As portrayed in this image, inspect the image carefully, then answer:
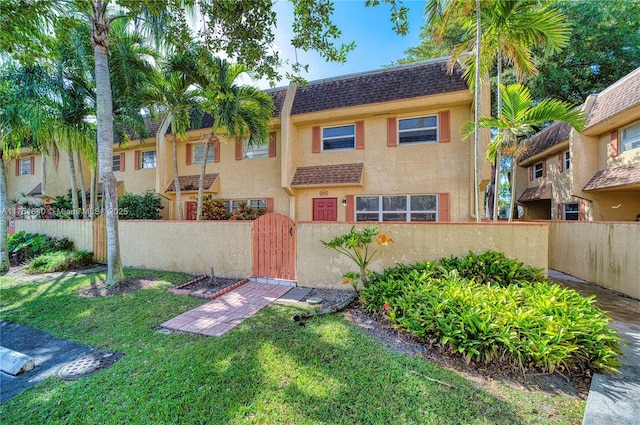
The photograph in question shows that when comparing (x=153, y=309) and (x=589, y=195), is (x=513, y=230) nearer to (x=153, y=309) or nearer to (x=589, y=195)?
(x=153, y=309)

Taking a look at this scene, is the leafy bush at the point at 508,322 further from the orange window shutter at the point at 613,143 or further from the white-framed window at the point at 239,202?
the orange window shutter at the point at 613,143

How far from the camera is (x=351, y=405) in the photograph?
2709 mm

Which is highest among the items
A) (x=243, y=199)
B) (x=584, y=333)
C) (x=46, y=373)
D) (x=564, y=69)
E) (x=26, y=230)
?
(x=564, y=69)

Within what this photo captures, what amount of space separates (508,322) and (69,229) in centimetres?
1457

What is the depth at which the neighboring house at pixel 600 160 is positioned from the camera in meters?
9.36

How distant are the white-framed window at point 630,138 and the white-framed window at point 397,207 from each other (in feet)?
24.6

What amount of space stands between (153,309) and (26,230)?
465 inches

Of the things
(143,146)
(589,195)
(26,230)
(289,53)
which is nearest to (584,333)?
(289,53)

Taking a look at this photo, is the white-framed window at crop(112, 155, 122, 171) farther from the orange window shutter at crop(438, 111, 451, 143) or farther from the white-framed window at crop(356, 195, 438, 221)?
the orange window shutter at crop(438, 111, 451, 143)

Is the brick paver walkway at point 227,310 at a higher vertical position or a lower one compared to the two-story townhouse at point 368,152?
lower

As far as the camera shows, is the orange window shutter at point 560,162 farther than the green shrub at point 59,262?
Yes

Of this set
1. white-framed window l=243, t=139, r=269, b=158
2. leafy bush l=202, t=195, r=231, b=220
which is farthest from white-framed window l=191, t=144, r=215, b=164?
white-framed window l=243, t=139, r=269, b=158

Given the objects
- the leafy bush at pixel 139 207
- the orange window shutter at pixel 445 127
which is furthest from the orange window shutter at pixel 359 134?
the leafy bush at pixel 139 207

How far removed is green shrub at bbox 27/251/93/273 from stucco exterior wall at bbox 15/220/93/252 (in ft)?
2.05
